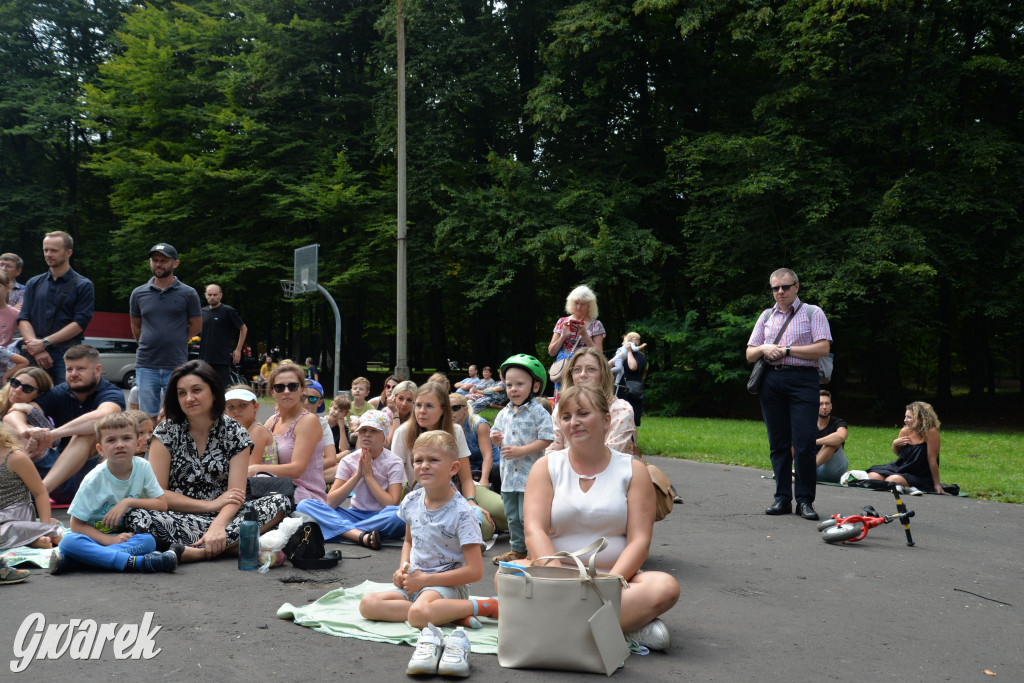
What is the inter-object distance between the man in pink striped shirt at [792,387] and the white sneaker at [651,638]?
4.21m

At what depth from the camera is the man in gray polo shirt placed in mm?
9141

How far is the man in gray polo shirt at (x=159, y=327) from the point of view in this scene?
9141 mm

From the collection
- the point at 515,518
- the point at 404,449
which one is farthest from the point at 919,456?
the point at 404,449

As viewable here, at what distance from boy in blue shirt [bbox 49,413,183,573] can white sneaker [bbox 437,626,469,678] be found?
261 cm

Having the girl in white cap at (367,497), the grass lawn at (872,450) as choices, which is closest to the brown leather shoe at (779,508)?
the grass lawn at (872,450)

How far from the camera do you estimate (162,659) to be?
3.87 m

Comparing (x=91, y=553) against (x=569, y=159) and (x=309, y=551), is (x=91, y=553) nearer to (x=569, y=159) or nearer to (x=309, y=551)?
(x=309, y=551)

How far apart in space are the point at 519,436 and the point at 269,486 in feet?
7.27

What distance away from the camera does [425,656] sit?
12.1ft

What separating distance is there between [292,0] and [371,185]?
7.39 meters

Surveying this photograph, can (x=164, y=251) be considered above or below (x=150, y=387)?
above

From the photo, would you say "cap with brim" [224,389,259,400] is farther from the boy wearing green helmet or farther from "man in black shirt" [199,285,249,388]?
"man in black shirt" [199,285,249,388]

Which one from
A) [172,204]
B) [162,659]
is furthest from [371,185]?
[162,659]

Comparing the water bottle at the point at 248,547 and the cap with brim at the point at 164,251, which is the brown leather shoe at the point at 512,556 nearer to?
the water bottle at the point at 248,547
